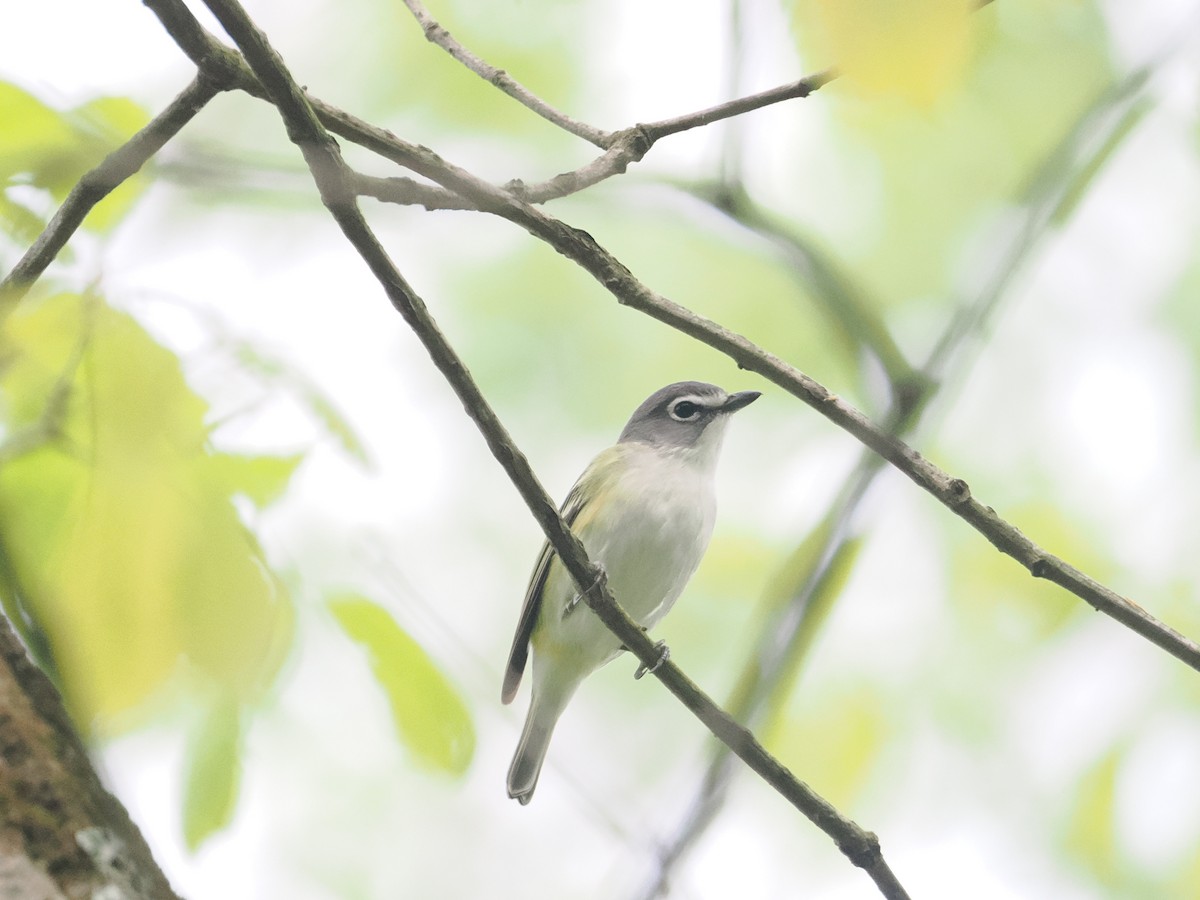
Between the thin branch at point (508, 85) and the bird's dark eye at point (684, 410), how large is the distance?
2.64 m

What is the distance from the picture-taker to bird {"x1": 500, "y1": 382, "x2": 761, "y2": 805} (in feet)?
18.0

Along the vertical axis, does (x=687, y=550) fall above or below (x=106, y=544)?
above

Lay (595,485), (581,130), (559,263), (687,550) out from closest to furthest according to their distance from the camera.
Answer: (581,130)
(687,550)
(595,485)
(559,263)

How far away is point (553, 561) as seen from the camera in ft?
18.4

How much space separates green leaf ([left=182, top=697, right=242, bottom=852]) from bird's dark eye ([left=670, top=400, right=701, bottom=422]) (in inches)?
160

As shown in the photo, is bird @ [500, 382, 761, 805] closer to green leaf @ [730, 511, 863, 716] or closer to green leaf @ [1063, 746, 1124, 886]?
green leaf @ [730, 511, 863, 716]

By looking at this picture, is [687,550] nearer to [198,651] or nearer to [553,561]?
[553,561]

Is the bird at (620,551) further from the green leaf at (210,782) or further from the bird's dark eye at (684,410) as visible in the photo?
the green leaf at (210,782)

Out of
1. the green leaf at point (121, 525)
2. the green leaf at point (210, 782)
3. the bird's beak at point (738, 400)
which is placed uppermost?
the bird's beak at point (738, 400)

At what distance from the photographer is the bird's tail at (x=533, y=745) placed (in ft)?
19.3

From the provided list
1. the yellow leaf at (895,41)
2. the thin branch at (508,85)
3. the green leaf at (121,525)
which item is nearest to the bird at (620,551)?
the thin branch at (508,85)

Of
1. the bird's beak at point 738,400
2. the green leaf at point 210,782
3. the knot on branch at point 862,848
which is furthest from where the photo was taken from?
the bird's beak at point 738,400

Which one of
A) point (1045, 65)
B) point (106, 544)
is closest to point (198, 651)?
point (106, 544)

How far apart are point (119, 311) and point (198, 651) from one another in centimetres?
76
